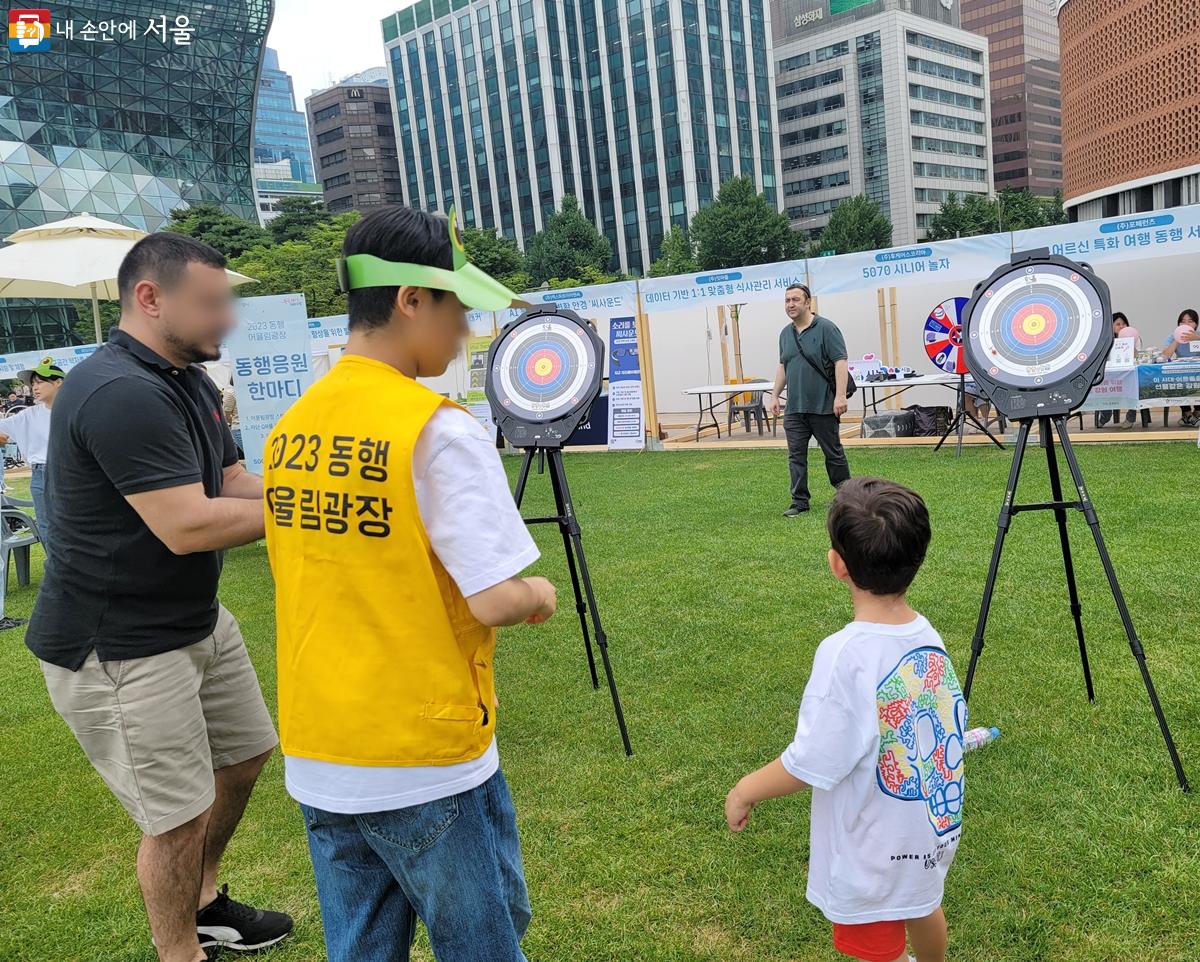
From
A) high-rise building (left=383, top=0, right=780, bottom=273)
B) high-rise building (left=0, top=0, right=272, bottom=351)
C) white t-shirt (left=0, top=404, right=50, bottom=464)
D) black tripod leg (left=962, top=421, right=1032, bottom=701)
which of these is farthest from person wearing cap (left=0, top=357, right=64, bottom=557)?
high-rise building (left=383, top=0, right=780, bottom=273)

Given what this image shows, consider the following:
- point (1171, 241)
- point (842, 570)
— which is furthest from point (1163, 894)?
point (1171, 241)

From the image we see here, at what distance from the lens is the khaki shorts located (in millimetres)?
2033

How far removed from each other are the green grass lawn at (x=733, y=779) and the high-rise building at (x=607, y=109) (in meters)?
78.3

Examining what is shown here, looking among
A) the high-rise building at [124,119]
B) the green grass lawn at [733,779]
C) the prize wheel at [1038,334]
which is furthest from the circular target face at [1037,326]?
the high-rise building at [124,119]

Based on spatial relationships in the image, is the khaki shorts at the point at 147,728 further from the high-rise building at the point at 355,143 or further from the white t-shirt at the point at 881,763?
the high-rise building at the point at 355,143

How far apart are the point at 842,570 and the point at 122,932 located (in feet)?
8.53

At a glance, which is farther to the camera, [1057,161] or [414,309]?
[1057,161]

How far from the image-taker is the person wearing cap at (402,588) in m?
1.29

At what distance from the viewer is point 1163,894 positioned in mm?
2359

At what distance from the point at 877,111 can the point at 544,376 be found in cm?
9581

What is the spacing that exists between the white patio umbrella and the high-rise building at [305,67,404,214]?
99094 millimetres

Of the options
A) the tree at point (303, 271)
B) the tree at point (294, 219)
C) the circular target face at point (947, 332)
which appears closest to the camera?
the circular target face at point (947, 332)

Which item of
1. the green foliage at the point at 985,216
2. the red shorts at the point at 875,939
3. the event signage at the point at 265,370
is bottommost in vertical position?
the red shorts at the point at 875,939

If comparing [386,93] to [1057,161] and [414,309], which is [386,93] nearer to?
[1057,161]
